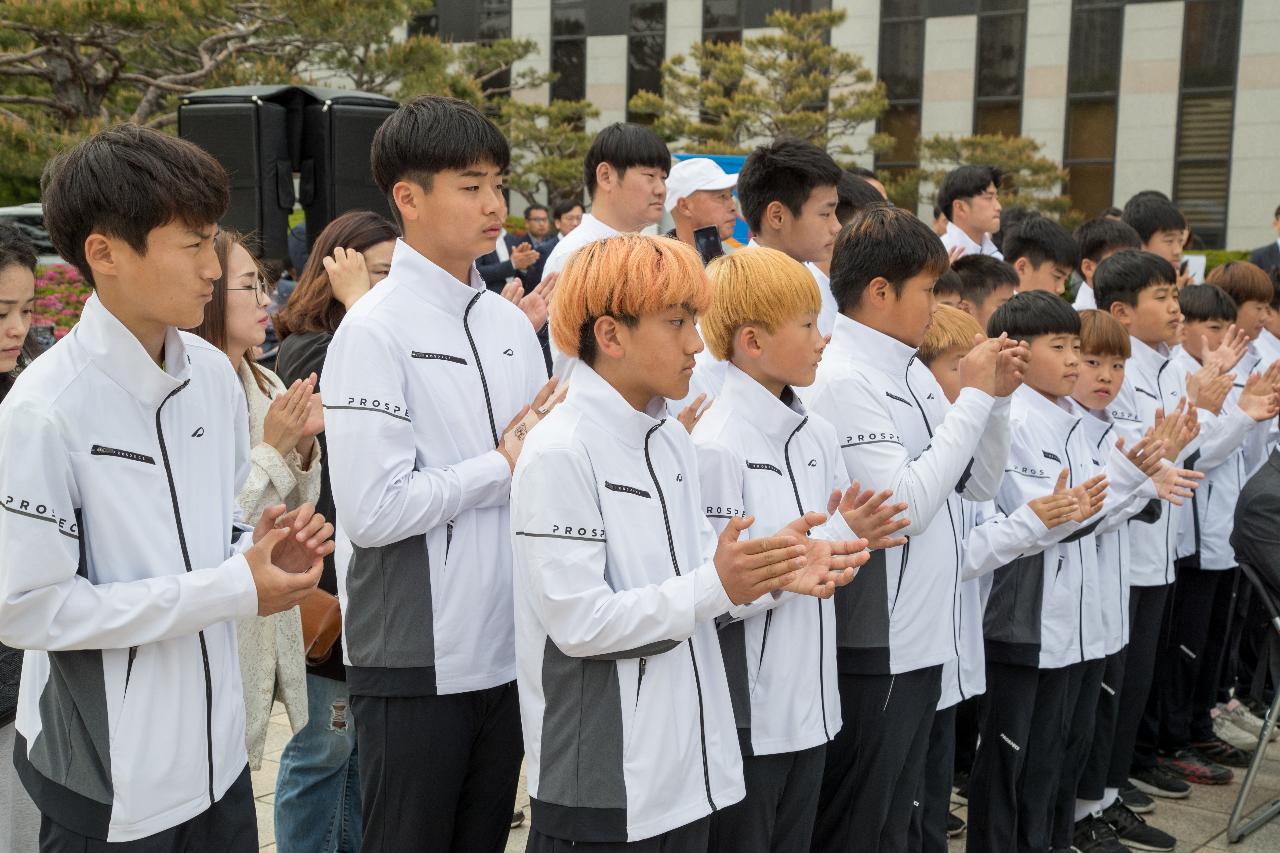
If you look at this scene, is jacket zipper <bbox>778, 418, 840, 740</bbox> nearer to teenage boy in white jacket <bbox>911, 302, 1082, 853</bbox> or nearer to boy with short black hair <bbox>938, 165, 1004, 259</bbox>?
teenage boy in white jacket <bbox>911, 302, 1082, 853</bbox>

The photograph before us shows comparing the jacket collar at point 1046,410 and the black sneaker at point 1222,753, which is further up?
the jacket collar at point 1046,410

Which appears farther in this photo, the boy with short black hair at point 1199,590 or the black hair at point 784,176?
the boy with short black hair at point 1199,590

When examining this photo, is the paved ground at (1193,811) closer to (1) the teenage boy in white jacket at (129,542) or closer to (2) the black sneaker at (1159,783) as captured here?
(2) the black sneaker at (1159,783)

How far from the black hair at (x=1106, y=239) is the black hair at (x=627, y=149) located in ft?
8.32

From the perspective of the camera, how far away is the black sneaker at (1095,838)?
4.38 m

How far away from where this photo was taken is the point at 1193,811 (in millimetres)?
4953

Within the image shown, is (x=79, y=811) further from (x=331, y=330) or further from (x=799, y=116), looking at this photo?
(x=799, y=116)

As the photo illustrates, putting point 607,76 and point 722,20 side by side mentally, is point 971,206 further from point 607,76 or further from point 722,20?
point 607,76

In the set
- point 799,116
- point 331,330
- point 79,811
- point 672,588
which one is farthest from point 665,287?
point 799,116

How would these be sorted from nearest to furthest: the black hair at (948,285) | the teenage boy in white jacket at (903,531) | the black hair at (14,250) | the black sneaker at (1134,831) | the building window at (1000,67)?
the black hair at (14,250) → the teenage boy in white jacket at (903,531) → the black sneaker at (1134,831) → the black hair at (948,285) → the building window at (1000,67)

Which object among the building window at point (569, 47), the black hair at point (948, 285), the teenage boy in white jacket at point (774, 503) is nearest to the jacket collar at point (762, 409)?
the teenage boy in white jacket at point (774, 503)

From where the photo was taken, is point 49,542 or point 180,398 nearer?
point 49,542

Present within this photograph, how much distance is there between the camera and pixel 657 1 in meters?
26.4

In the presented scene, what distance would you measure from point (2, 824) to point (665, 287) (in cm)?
191
